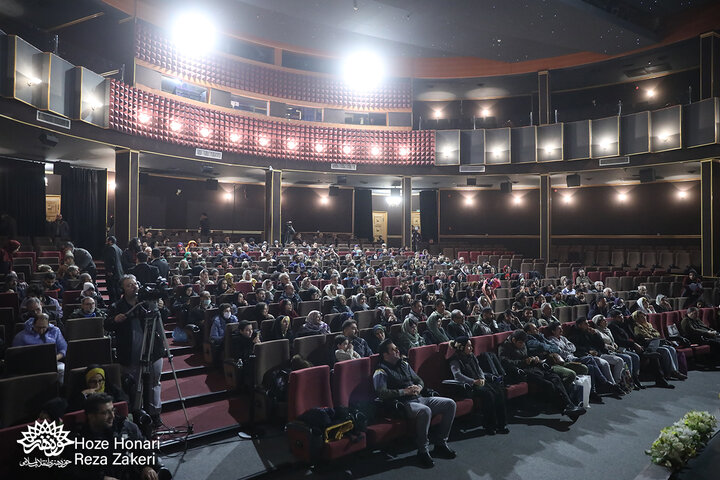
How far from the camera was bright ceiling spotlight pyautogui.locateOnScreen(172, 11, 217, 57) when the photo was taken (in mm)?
14172

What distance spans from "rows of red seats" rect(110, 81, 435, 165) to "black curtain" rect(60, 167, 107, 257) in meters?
2.91

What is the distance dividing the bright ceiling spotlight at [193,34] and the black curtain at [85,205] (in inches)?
194

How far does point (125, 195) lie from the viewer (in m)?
12.0

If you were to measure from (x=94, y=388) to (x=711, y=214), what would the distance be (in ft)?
50.7

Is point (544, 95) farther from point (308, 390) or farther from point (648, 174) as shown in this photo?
point (308, 390)

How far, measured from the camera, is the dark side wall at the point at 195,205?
55.5 feet

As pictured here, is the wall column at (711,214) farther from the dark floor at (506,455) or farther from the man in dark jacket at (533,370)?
the man in dark jacket at (533,370)

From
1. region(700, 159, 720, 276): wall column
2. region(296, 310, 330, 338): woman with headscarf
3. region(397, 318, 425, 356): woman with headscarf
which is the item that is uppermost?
region(700, 159, 720, 276): wall column

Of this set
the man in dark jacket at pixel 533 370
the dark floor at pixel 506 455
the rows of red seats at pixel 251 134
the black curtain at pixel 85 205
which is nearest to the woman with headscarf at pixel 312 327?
the dark floor at pixel 506 455

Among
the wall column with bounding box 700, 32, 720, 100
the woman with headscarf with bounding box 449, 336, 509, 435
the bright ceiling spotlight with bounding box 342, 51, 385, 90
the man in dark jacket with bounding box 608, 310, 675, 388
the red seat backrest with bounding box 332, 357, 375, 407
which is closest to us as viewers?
the red seat backrest with bounding box 332, 357, 375, 407

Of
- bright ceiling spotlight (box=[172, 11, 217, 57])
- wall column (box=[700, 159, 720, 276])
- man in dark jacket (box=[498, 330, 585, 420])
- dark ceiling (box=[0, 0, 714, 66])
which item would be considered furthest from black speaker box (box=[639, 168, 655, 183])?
bright ceiling spotlight (box=[172, 11, 217, 57])

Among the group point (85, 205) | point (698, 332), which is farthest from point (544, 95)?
point (85, 205)

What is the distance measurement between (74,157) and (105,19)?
4139 millimetres

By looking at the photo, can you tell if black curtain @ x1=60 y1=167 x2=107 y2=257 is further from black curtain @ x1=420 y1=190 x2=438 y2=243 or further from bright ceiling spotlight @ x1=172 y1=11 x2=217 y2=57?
black curtain @ x1=420 y1=190 x2=438 y2=243
